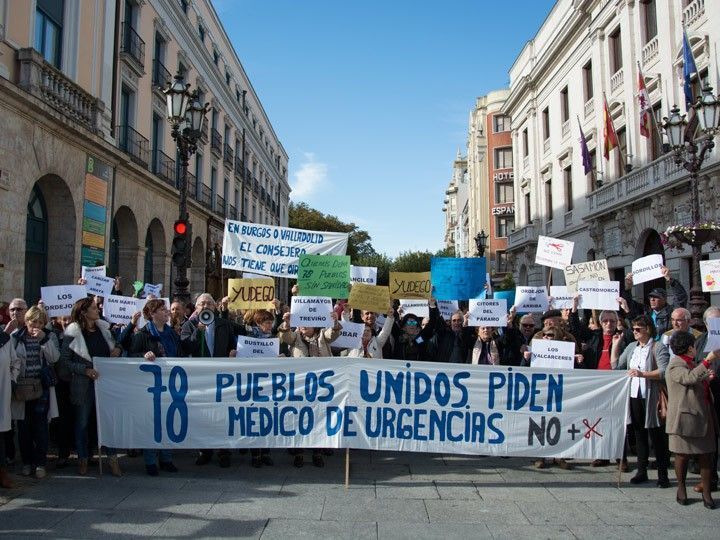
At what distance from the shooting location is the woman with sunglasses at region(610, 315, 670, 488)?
20.0 feet

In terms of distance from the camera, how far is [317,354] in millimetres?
7289

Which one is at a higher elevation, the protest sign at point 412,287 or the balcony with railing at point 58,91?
the balcony with railing at point 58,91

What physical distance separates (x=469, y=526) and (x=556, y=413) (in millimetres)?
1925

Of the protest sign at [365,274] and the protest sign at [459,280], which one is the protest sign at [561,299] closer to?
the protest sign at [459,280]

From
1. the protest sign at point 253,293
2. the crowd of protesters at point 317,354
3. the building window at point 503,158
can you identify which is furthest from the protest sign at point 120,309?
the building window at point 503,158

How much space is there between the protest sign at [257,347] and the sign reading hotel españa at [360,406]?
20.7 inches

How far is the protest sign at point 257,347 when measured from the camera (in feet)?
22.7

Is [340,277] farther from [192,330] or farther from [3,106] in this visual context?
[3,106]

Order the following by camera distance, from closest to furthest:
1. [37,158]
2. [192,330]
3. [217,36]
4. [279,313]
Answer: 1. [192,330]
2. [279,313]
3. [37,158]
4. [217,36]

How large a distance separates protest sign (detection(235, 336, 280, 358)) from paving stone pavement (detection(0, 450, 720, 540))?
123 cm

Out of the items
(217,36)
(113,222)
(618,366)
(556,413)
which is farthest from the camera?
(217,36)

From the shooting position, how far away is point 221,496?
18.3ft

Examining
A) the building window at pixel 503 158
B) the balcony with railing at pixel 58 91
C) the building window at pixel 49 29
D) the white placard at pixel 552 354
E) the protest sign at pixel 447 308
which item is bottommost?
the white placard at pixel 552 354

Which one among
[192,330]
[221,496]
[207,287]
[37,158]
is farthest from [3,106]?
[207,287]
